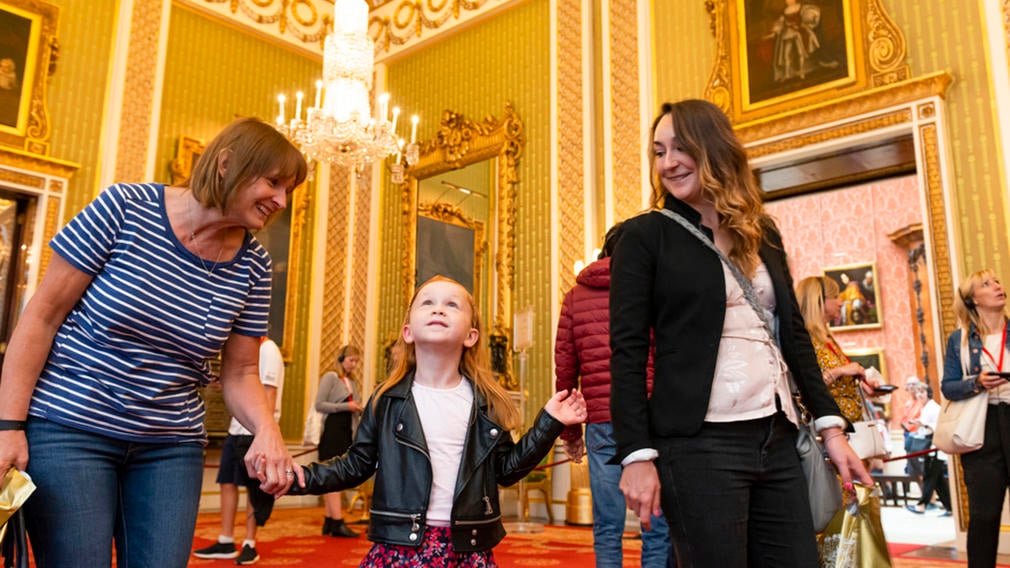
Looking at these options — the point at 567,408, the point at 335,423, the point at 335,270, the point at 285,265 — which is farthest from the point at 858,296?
the point at 567,408

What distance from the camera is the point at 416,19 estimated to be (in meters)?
9.48

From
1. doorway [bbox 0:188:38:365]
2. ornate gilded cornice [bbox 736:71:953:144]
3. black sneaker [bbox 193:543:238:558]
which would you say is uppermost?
ornate gilded cornice [bbox 736:71:953:144]

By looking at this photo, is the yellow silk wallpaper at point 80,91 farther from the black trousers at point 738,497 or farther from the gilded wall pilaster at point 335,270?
the black trousers at point 738,497

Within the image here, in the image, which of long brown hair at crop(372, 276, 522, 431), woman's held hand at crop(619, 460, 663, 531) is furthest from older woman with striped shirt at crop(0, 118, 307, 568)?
woman's held hand at crop(619, 460, 663, 531)

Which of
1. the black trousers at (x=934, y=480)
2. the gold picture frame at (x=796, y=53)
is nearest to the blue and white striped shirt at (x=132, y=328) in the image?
the gold picture frame at (x=796, y=53)

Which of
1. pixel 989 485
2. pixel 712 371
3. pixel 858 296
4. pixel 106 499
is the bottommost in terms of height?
pixel 989 485

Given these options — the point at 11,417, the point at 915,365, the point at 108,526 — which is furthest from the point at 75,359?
the point at 915,365

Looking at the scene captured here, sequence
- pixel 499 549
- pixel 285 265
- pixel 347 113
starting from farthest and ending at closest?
pixel 285 265 → pixel 347 113 → pixel 499 549

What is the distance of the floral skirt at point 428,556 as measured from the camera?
1.80 meters

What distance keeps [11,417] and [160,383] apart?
251 mm

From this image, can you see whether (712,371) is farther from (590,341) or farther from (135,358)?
(590,341)

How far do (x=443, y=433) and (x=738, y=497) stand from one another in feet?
2.52

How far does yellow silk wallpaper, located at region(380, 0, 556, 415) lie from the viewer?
784 cm

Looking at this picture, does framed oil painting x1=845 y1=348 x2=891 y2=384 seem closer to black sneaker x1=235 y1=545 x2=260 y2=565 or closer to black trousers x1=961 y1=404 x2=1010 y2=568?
black trousers x1=961 y1=404 x2=1010 y2=568
